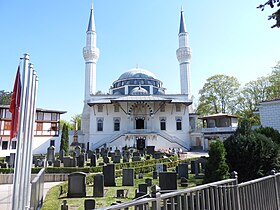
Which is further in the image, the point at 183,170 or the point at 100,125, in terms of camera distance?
the point at 100,125

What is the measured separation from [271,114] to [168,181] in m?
15.4

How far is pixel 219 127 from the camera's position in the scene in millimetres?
36719

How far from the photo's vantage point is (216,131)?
119 feet

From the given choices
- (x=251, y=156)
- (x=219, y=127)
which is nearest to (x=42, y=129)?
(x=219, y=127)

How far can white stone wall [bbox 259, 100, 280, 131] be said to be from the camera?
20.3 meters

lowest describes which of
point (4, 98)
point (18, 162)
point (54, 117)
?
point (18, 162)

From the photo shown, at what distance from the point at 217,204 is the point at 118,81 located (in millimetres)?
49108

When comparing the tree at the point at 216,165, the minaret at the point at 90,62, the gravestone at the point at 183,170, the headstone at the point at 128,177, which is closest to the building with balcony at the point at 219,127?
the minaret at the point at 90,62

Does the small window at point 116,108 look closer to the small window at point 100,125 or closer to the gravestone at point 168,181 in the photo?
the small window at point 100,125

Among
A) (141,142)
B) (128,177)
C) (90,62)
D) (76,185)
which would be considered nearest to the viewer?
(76,185)

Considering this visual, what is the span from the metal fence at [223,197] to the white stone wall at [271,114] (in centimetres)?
1694

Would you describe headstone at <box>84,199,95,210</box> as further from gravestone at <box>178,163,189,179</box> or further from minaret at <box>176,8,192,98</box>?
minaret at <box>176,8,192,98</box>

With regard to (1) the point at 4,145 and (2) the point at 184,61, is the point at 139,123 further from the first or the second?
(1) the point at 4,145

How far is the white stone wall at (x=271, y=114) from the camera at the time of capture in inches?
798
